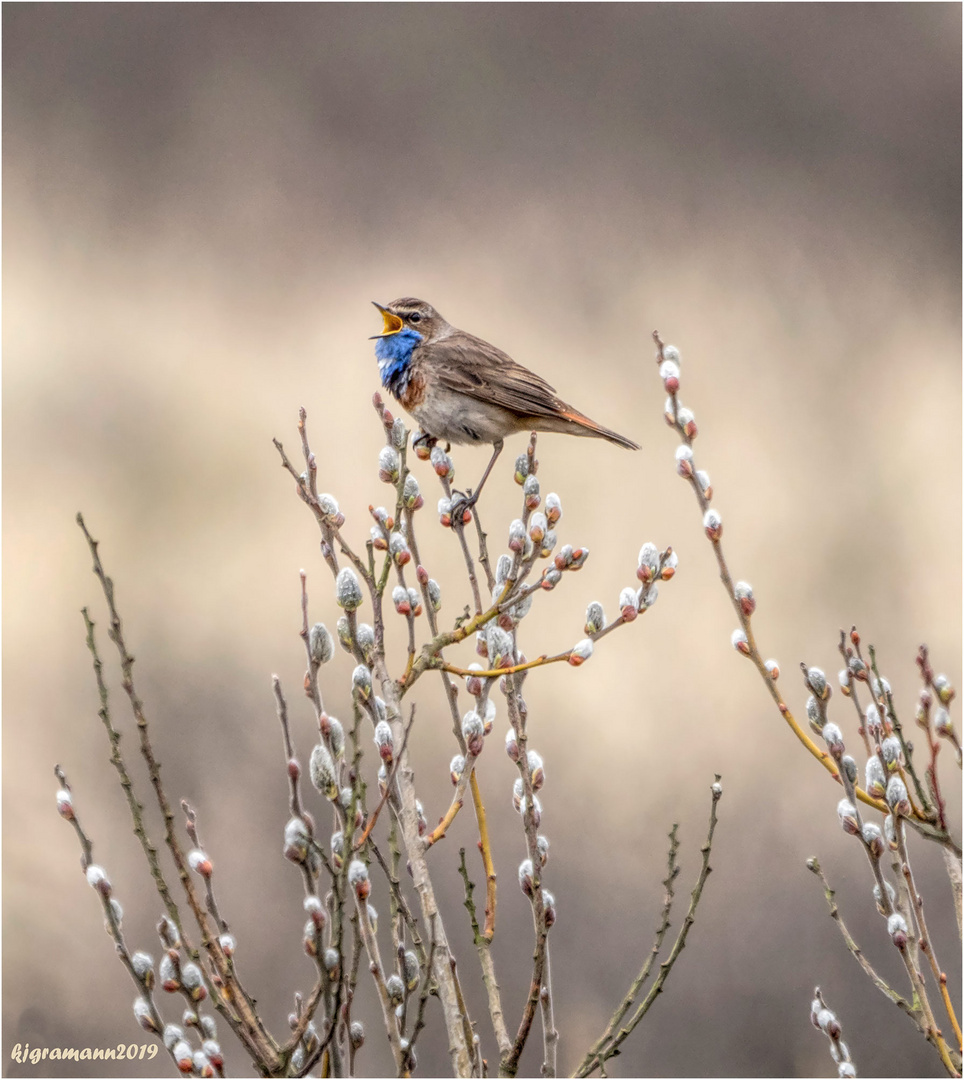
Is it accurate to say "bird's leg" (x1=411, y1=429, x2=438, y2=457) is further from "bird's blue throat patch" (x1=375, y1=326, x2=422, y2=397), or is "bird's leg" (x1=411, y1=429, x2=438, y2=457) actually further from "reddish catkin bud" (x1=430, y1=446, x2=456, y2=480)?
"reddish catkin bud" (x1=430, y1=446, x2=456, y2=480)

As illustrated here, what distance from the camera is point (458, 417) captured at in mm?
2988

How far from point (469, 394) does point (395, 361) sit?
285 mm

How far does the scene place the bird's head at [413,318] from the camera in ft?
10.6

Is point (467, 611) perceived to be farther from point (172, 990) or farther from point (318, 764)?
point (172, 990)

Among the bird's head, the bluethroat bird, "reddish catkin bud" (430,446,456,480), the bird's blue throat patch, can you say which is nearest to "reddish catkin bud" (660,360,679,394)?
"reddish catkin bud" (430,446,456,480)

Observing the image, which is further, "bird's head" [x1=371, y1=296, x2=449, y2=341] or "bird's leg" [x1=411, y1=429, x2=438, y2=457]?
"bird's head" [x1=371, y1=296, x2=449, y2=341]

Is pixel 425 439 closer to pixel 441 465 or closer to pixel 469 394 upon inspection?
pixel 469 394

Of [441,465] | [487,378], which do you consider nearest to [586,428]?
[487,378]

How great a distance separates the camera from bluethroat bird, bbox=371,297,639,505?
299 centimetres

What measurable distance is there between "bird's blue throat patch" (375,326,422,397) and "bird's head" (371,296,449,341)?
38mm

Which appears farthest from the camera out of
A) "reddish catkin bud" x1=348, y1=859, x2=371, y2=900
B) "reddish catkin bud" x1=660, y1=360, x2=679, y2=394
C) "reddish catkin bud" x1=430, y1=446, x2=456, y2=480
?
"reddish catkin bud" x1=430, y1=446, x2=456, y2=480

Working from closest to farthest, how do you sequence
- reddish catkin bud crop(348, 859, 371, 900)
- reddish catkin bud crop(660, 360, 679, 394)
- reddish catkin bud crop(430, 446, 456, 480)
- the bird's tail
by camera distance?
1. reddish catkin bud crop(348, 859, 371, 900)
2. reddish catkin bud crop(660, 360, 679, 394)
3. reddish catkin bud crop(430, 446, 456, 480)
4. the bird's tail

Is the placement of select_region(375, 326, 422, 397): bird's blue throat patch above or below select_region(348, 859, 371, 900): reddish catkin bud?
above

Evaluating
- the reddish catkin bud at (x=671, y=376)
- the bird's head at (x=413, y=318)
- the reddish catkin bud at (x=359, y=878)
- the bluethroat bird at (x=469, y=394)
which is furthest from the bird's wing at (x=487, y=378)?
the reddish catkin bud at (x=359, y=878)
